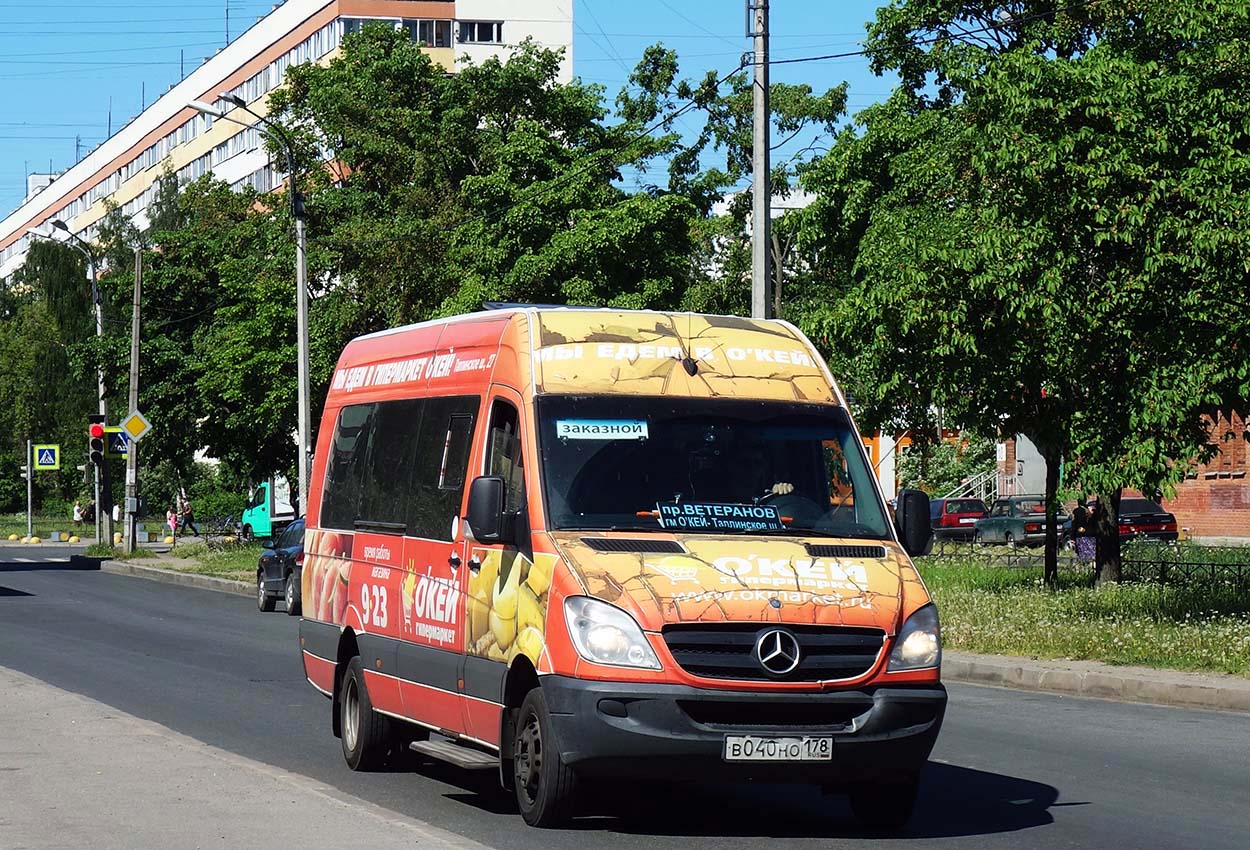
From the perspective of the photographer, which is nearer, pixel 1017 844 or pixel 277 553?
pixel 1017 844

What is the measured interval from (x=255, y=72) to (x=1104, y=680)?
76.8m

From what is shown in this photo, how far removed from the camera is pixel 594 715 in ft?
26.9

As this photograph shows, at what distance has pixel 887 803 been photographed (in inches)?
354

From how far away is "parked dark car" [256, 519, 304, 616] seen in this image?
28.6m

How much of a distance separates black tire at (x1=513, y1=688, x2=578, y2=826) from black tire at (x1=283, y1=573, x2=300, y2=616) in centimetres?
1843

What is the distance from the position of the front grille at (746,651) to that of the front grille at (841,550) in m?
0.47

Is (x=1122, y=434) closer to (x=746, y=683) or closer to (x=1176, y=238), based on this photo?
(x=1176, y=238)

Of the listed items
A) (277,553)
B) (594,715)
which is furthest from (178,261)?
(594,715)

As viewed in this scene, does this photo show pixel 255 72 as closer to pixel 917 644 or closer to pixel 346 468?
pixel 346 468

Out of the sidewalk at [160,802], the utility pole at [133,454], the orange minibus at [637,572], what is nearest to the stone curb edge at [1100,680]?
the orange minibus at [637,572]

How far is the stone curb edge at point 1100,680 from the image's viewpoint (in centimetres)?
1595

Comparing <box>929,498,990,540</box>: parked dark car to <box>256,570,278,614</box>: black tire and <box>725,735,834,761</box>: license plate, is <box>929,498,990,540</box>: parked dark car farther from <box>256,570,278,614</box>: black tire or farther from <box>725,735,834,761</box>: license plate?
<box>725,735,834,761</box>: license plate

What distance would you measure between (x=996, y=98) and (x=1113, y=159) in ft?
6.07

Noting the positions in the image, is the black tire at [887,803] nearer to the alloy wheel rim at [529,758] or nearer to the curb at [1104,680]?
the alloy wheel rim at [529,758]
